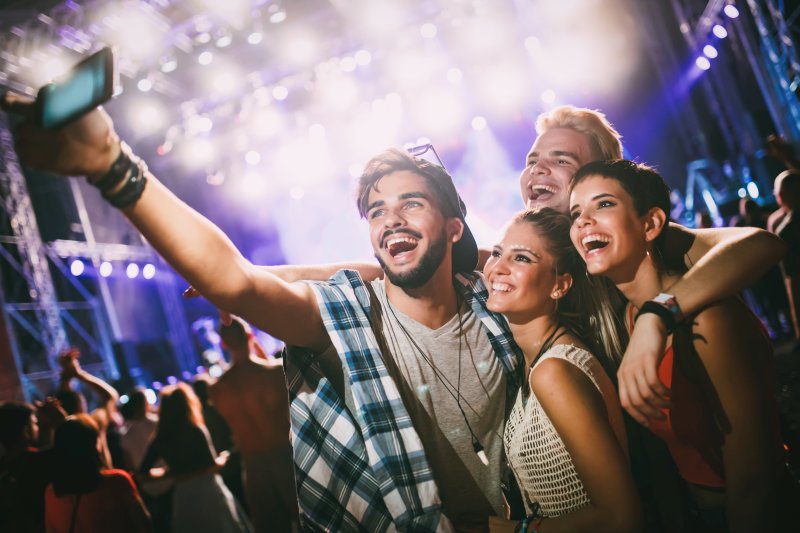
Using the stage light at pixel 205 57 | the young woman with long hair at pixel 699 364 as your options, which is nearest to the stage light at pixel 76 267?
the stage light at pixel 205 57

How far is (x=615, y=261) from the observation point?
169 cm

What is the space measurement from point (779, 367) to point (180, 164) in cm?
1373

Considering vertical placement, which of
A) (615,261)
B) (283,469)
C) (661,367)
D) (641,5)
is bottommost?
(283,469)

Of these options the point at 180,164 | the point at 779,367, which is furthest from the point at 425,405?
the point at 180,164

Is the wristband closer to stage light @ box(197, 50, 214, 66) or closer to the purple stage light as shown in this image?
the purple stage light

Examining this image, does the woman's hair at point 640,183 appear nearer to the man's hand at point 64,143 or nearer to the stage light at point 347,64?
the man's hand at point 64,143

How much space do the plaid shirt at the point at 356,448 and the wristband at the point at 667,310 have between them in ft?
2.92

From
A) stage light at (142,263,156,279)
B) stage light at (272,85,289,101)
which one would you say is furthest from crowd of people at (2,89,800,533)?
stage light at (142,263,156,279)

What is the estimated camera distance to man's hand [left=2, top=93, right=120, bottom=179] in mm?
1065

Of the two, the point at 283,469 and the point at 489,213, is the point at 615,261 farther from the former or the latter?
the point at 489,213

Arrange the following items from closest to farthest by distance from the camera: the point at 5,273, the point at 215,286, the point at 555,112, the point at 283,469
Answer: the point at 215,286, the point at 555,112, the point at 283,469, the point at 5,273

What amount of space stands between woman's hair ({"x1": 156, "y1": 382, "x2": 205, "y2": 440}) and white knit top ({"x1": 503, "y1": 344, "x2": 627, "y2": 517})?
321 cm

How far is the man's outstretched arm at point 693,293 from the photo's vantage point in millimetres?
1435

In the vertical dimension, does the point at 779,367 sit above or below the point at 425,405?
below
